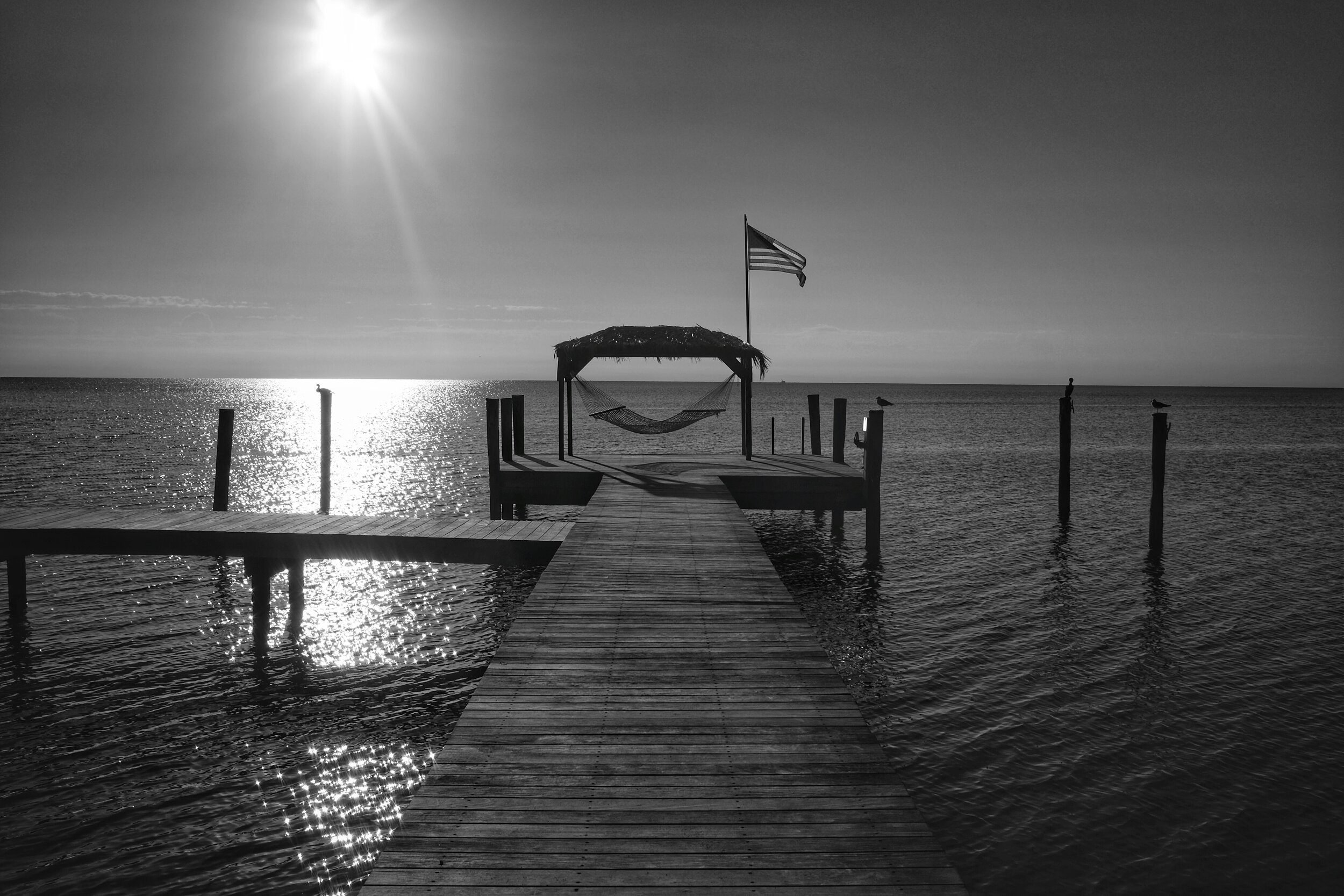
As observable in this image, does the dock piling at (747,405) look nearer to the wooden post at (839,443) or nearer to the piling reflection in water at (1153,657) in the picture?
the wooden post at (839,443)

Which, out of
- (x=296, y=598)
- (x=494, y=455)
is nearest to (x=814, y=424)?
(x=494, y=455)

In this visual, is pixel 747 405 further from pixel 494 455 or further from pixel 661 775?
pixel 661 775

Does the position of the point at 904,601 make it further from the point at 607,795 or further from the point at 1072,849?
the point at 607,795

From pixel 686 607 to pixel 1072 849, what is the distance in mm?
3647

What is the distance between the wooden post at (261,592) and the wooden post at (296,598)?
0.28m

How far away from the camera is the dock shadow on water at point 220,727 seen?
239 inches

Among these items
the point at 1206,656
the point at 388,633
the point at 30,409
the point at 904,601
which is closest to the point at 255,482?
the point at 388,633

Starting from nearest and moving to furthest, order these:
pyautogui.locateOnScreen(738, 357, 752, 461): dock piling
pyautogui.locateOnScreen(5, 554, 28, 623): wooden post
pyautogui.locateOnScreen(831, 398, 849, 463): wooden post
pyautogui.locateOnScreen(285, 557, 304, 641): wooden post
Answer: pyautogui.locateOnScreen(5, 554, 28, 623): wooden post < pyautogui.locateOnScreen(285, 557, 304, 641): wooden post < pyautogui.locateOnScreen(738, 357, 752, 461): dock piling < pyautogui.locateOnScreen(831, 398, 849, 463): wooden post

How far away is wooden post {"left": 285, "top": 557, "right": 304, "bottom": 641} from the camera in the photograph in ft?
38.6

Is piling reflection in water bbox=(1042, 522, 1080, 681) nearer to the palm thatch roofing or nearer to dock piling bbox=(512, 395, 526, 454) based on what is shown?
the palm thatch roofing

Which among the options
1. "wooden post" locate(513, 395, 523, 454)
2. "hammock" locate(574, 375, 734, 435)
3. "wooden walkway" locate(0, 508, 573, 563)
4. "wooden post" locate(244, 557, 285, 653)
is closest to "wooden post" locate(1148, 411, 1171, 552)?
"hammock" locate(574, 375, 734, 435)

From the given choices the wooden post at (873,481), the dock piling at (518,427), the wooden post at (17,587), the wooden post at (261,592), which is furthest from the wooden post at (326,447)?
the wooden post at (873,481)

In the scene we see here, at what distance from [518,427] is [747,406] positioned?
5517 millimetres

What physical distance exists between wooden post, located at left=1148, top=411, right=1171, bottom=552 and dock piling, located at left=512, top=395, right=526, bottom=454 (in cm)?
1376
